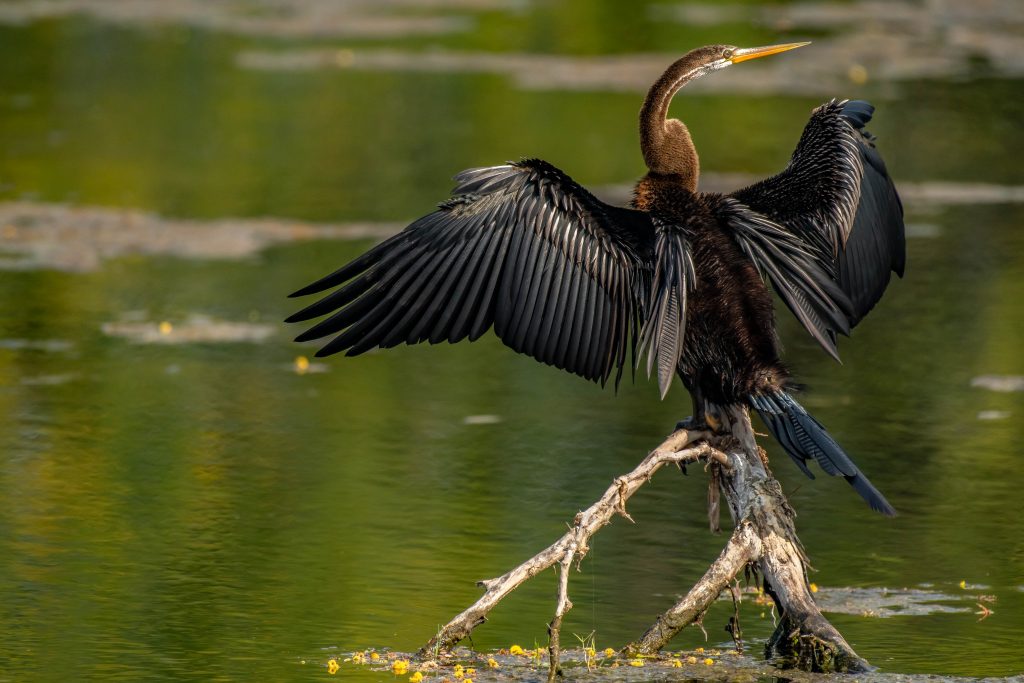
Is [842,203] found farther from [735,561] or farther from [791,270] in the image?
[735,561]

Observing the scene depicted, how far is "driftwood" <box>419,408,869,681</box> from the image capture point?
598cm

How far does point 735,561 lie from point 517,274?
1.12m

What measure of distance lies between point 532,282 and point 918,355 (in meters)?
4.80

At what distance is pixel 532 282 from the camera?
20.8ft

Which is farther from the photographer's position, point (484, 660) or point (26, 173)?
point (26, 173)

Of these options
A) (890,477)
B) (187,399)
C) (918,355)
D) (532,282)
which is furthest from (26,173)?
(532,282)

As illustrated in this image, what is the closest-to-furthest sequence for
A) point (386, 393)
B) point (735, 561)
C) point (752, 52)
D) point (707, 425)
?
point (735, 561)
point (707, 425)
point (752, 52)
point (386, 393)

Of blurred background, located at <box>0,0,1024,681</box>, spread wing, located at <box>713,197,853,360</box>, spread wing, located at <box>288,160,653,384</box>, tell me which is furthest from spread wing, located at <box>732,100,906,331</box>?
blurred background, located at <box>0,0,1024,681</box>

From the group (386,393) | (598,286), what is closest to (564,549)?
(598,286)

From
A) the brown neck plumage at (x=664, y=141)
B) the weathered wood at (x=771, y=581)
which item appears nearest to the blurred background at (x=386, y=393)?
the weathered wood at (x=771, y=581)

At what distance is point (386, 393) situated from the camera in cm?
1005

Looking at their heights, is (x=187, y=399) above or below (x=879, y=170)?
below

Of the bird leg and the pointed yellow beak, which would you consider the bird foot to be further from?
the pointed yellow beak

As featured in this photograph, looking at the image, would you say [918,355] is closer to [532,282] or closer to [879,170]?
[879,170]
